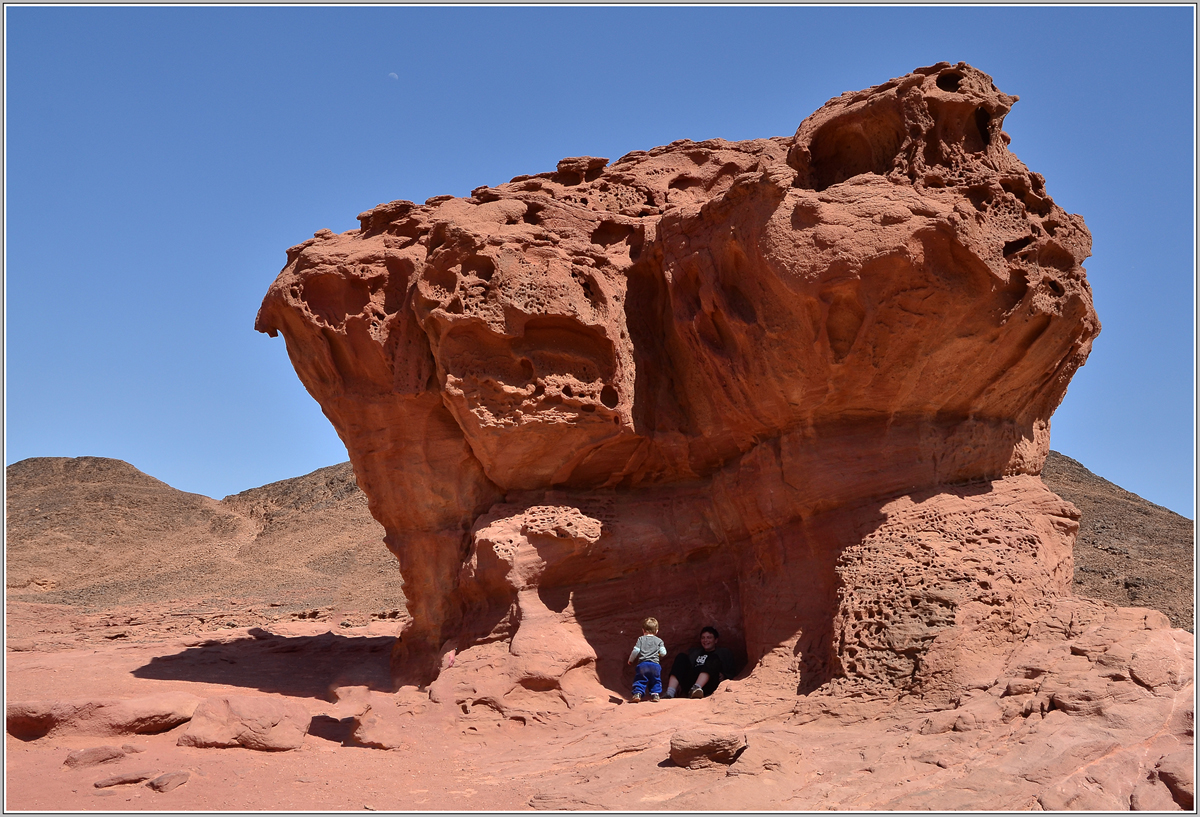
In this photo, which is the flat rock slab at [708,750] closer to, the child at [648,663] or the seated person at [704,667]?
the child at [648,663]

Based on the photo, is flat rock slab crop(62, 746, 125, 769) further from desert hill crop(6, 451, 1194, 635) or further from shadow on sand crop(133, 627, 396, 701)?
desert hill crop(6, 451, 1194, 635)

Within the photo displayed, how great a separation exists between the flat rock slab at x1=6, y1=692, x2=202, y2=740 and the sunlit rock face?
219cm

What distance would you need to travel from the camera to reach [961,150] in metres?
8.58

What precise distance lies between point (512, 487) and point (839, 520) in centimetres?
311

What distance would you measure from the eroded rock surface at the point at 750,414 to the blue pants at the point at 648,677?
1.36 feet

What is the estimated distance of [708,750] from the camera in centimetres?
671

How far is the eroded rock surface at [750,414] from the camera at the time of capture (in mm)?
8039

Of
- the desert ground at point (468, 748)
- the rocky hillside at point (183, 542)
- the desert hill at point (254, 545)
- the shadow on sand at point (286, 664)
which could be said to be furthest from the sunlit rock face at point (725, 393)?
the rocky hillside at point (183, 542)

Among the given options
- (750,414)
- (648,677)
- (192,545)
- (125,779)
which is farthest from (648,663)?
(192,545)

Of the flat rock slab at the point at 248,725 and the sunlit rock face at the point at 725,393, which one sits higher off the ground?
the sunlit rock face at the point at 725,393

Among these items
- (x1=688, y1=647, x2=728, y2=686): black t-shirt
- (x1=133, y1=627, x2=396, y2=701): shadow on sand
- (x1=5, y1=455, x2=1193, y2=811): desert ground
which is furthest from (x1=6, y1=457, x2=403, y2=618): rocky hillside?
(x1=688, y1=647, x2=728, y2=686): black t-shirt

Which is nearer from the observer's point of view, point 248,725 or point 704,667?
point 248,725

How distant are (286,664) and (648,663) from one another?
5118mm

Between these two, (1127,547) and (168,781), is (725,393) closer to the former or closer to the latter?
(168,781)
